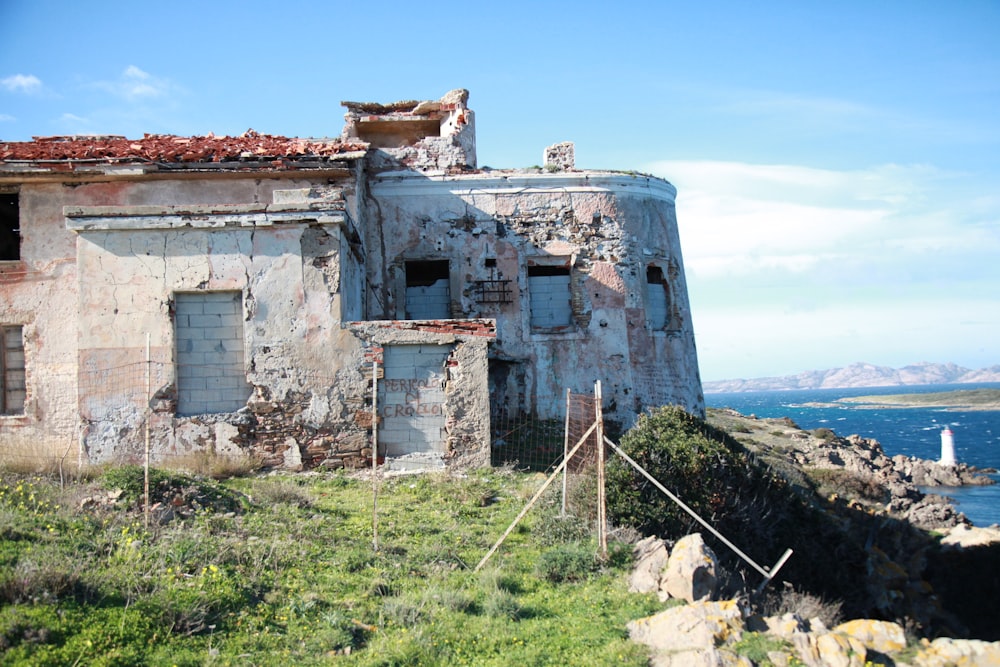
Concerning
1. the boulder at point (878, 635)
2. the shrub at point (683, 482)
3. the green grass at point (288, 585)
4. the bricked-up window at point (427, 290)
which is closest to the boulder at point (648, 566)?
the green grass at point (288, 585)

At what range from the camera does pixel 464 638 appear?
7.52 m

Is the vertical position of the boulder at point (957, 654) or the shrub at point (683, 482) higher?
Answer: the shrub at point (683, 482)

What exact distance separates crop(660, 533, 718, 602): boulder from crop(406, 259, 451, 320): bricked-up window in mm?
10870

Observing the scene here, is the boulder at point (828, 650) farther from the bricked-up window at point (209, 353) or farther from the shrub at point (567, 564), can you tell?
the bricked-up window at point (209, 353)

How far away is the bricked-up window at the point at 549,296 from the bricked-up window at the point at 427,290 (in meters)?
2.05

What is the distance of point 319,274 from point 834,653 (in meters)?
10.0

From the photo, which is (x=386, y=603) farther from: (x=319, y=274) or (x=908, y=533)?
(x=908, y=533)

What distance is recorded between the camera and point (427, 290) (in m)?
19.1

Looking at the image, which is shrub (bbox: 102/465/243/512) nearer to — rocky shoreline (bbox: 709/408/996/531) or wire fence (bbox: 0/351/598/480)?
wire fence (bbox: 0/351/598/480)

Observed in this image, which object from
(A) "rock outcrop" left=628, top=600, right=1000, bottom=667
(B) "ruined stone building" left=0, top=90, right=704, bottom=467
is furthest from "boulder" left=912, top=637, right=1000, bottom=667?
(B) "ruined stone building" left=0, top=90, right=704, bottom=467

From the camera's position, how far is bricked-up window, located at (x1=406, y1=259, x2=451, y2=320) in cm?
1902

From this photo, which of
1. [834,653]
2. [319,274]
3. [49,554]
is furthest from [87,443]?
[834,653]

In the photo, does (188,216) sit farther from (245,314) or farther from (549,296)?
(549,296)

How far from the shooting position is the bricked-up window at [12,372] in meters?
15.0
